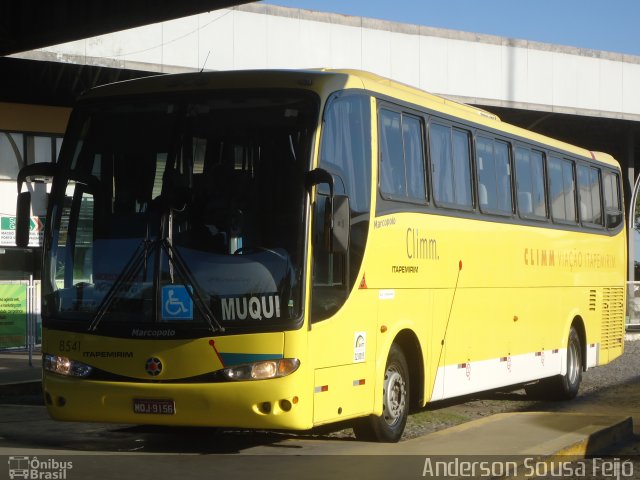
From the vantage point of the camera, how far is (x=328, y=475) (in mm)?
9164

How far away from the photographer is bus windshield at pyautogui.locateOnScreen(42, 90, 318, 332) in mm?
9750

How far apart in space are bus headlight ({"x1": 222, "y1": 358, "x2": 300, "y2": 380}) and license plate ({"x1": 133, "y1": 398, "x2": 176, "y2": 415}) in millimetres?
547

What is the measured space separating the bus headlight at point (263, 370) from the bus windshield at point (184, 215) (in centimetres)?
33

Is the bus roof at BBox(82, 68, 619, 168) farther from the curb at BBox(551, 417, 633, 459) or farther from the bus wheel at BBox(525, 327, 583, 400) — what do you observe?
the bus wheel at BBox(525, 327, 583, 400)

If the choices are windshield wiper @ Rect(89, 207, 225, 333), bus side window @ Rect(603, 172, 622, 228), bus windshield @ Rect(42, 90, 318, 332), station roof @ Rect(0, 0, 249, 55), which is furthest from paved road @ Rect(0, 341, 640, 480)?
station roof @ Rect(0, 0, 249, 55)

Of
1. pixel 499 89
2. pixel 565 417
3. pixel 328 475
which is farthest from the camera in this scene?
pixel 499 89

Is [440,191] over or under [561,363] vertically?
over

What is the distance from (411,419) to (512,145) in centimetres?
390

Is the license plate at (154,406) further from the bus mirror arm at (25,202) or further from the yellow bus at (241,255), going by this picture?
the bus mirror arm at (25,202)

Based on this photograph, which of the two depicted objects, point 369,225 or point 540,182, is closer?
point 369,225

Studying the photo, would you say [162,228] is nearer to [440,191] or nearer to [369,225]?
[369,225]

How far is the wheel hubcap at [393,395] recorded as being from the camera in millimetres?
11352

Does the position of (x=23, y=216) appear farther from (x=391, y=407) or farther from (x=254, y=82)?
(x=391, y=407)

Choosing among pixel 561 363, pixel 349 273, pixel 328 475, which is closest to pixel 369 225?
pixel 349 273
